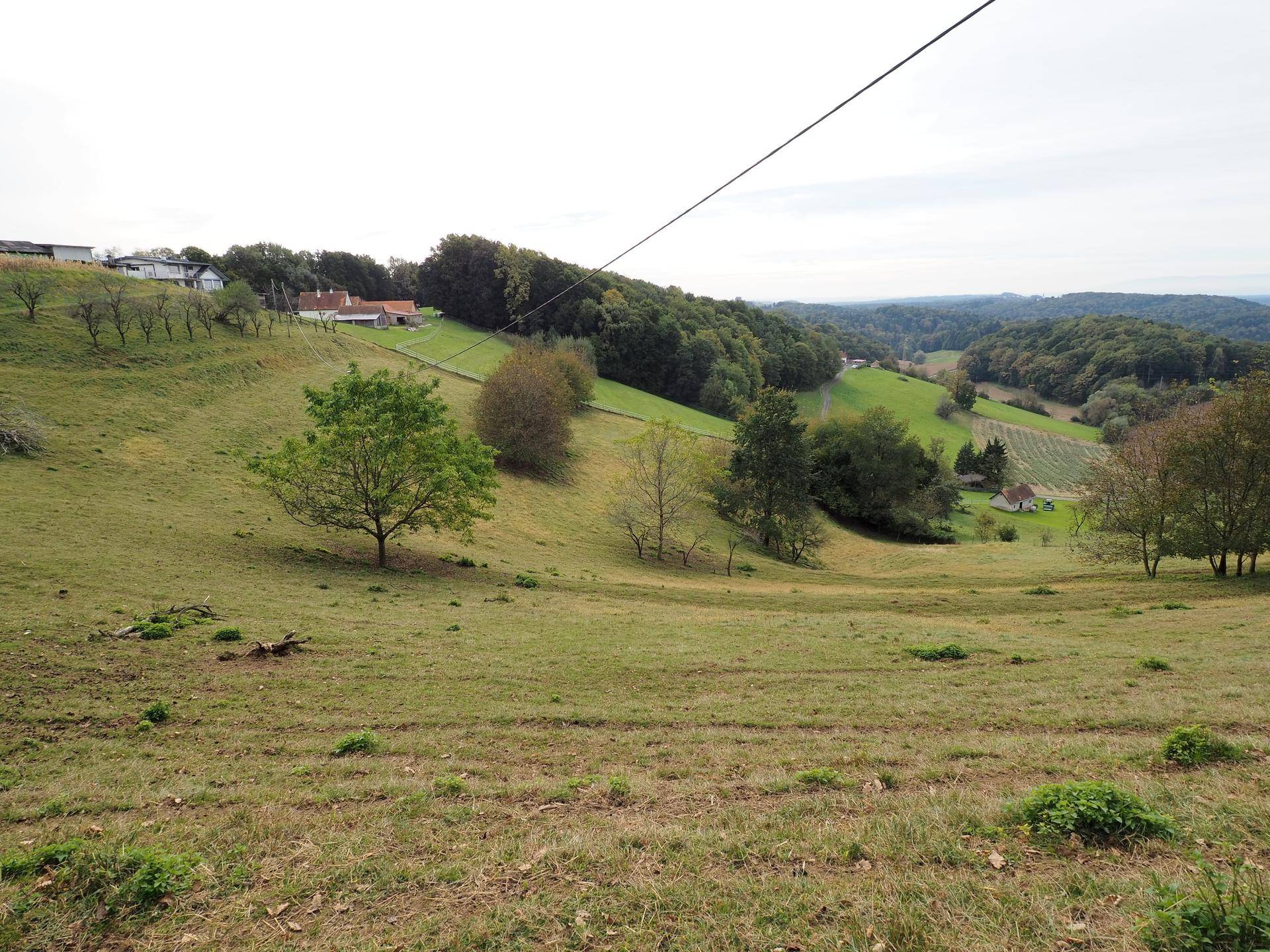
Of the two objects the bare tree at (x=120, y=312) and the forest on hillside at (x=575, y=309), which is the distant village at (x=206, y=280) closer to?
the forest on hillside at (x=575, y=309)

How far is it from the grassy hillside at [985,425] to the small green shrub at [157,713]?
305ft

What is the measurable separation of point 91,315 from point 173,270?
53.0 meters

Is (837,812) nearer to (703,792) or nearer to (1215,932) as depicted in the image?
(703,792)

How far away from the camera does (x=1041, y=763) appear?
8.83 m

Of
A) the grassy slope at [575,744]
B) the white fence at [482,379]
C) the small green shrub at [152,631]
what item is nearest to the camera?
the grassy slope at [575,744]

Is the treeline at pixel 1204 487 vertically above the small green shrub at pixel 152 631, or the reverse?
the treeline at pixel 1204 487

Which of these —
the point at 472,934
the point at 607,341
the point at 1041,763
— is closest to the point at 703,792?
the point at 472,934

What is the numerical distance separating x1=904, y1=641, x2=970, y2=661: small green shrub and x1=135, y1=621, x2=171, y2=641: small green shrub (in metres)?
19.8

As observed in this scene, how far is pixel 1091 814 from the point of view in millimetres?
6238

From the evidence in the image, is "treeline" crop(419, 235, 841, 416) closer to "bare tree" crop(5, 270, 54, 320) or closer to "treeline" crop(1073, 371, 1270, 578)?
"bare tree" crop(5, 270, 54, 320)

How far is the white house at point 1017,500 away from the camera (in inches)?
3339

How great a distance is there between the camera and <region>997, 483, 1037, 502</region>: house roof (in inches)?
3349

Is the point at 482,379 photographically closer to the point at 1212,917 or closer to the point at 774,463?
the point at 774,463

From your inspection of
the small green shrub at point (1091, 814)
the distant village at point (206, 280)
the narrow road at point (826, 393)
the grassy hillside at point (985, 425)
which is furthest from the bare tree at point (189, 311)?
the narrow road at point (826, 393)
